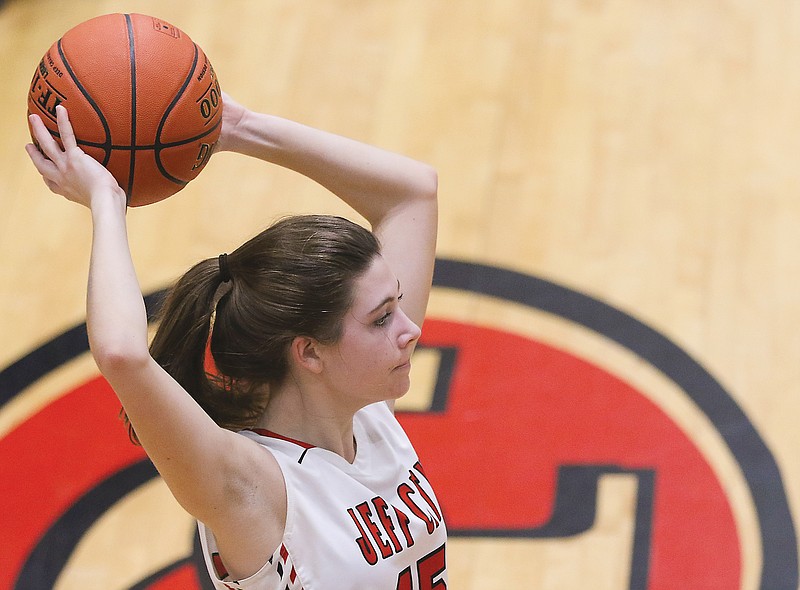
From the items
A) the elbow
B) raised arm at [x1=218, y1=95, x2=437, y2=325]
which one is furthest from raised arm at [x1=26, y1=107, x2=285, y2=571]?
raised arm at [x1=218, y1=95, x2=437, y2=325]

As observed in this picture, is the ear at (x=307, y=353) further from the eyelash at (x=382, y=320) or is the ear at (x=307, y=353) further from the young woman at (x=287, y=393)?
the eyelash at (x=382, y=320)

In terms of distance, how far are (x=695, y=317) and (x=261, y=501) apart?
2.52 meters

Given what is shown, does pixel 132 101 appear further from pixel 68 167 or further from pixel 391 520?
pixel 391 520

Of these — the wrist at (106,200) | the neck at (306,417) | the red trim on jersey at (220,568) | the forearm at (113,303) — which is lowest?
the red trim on jersey at (220,568)

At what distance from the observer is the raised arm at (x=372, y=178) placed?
243cm

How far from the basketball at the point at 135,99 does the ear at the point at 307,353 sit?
39 centimetres

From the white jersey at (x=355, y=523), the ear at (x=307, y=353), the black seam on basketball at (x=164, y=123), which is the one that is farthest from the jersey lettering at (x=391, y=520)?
the black seam on basketball at (x=164, y=123)

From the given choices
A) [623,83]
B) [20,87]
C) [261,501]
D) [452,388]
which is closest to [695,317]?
[452,388]

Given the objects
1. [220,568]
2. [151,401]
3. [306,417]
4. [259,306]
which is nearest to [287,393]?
[306,417]

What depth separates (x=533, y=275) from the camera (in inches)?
175

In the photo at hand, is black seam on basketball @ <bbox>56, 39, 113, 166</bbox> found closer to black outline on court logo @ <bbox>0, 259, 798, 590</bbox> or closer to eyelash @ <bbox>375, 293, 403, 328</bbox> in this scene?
eyelash @ <bbox>375, 293, 403, 328</bbox>

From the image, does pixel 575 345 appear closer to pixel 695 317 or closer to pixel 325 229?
pixel 695 317

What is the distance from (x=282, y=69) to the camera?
5340 mm

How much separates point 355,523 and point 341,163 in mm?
717
